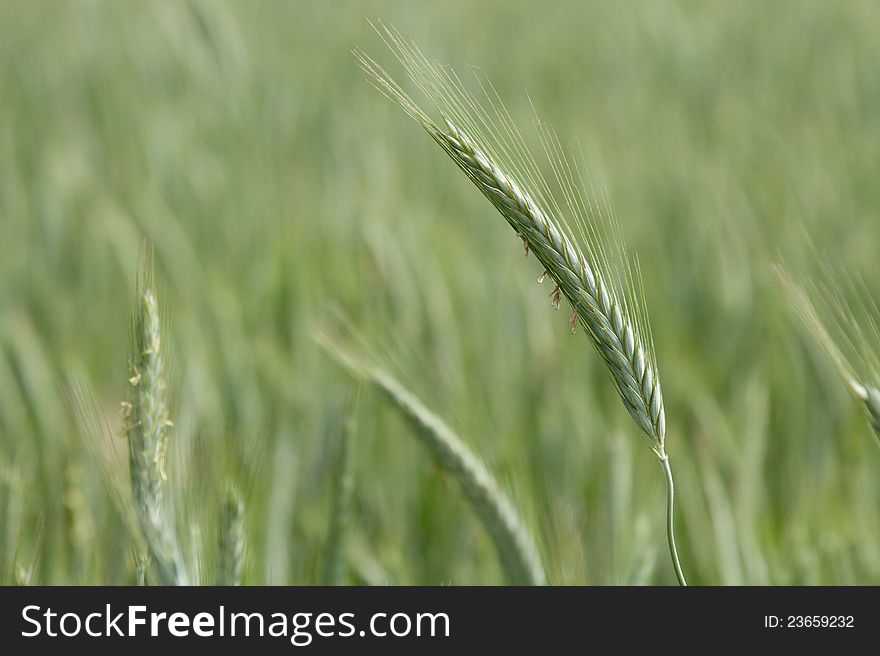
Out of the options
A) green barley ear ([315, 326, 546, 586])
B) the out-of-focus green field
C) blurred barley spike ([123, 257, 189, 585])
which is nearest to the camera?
blurred barley spike ([123, 257, 189, 585])

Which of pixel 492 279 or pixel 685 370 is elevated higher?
pixel 492 279

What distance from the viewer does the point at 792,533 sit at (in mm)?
1002

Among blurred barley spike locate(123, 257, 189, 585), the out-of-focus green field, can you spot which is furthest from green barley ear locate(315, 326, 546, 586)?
blurred barley spike locate(123, 257, 189, 585)

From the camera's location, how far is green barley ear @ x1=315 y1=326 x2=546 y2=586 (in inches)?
28.6

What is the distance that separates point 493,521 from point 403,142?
1794 mm

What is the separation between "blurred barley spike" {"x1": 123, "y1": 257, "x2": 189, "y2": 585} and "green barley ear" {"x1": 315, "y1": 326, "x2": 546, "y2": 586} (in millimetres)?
191

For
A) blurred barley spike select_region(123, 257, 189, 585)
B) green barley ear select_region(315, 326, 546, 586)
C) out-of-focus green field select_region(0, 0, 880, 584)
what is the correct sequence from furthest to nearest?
1. out-of-focus green field select_region(0, 0, 880, 584)
2. green barley ear select_region(315, 326, 546, 586)
3. blurred barley spike select_region(123, 257, 189, 585)

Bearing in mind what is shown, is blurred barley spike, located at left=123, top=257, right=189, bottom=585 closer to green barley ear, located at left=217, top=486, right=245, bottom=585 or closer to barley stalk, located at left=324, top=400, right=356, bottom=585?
green barley ear, located at left=217, top=486, right=245, bottom=585

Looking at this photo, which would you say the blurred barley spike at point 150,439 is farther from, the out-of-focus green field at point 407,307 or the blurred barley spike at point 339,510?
the blurred barley spike at point 339,510

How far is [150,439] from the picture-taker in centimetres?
59

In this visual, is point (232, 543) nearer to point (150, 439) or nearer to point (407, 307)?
point (150, 439)

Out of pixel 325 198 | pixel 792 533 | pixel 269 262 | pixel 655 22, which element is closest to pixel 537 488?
pixel 792 533

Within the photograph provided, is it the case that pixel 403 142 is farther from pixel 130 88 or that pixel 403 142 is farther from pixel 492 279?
pixel 492 279

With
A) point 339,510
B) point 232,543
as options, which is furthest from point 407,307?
point 232,543
